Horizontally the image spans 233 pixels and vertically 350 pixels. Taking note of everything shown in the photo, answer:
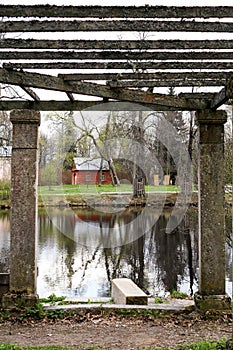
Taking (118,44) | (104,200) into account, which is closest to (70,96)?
(118,44)

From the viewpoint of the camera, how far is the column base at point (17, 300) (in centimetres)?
560

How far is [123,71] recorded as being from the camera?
16.8 feet

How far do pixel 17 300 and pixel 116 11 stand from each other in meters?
3.65

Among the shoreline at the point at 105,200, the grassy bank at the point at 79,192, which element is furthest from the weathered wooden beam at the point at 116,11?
the shoreline at the point at 105,200

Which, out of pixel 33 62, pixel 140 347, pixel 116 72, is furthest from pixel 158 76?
pixel 140 347

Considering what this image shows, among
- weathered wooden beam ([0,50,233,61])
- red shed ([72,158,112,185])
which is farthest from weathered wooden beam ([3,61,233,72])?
red shed ([72,158,112,185])

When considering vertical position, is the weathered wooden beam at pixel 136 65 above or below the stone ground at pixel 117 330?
above

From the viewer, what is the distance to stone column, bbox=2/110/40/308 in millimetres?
5676

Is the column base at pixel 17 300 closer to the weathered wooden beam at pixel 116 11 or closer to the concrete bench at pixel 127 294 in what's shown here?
the concrete bench at pixel 127 294

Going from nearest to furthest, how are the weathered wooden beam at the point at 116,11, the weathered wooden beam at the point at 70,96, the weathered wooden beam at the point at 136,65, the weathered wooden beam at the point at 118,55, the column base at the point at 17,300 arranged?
the weathered wooden beam at the point at 116,11 < the weathered wooden beam at the point at 118,55 < the weathered wooden beam at the point at 136,65 < the weathered wooden beam at the point at 70,96 < the column base at the point at 17,300

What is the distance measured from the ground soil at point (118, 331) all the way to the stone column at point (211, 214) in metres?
0.28

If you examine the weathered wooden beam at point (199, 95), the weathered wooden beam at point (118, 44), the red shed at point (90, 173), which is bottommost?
the red shed at point (90, 173)

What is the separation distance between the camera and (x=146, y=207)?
1109 inches

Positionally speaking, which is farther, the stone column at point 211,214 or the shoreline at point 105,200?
the shoreline at point 105,200
